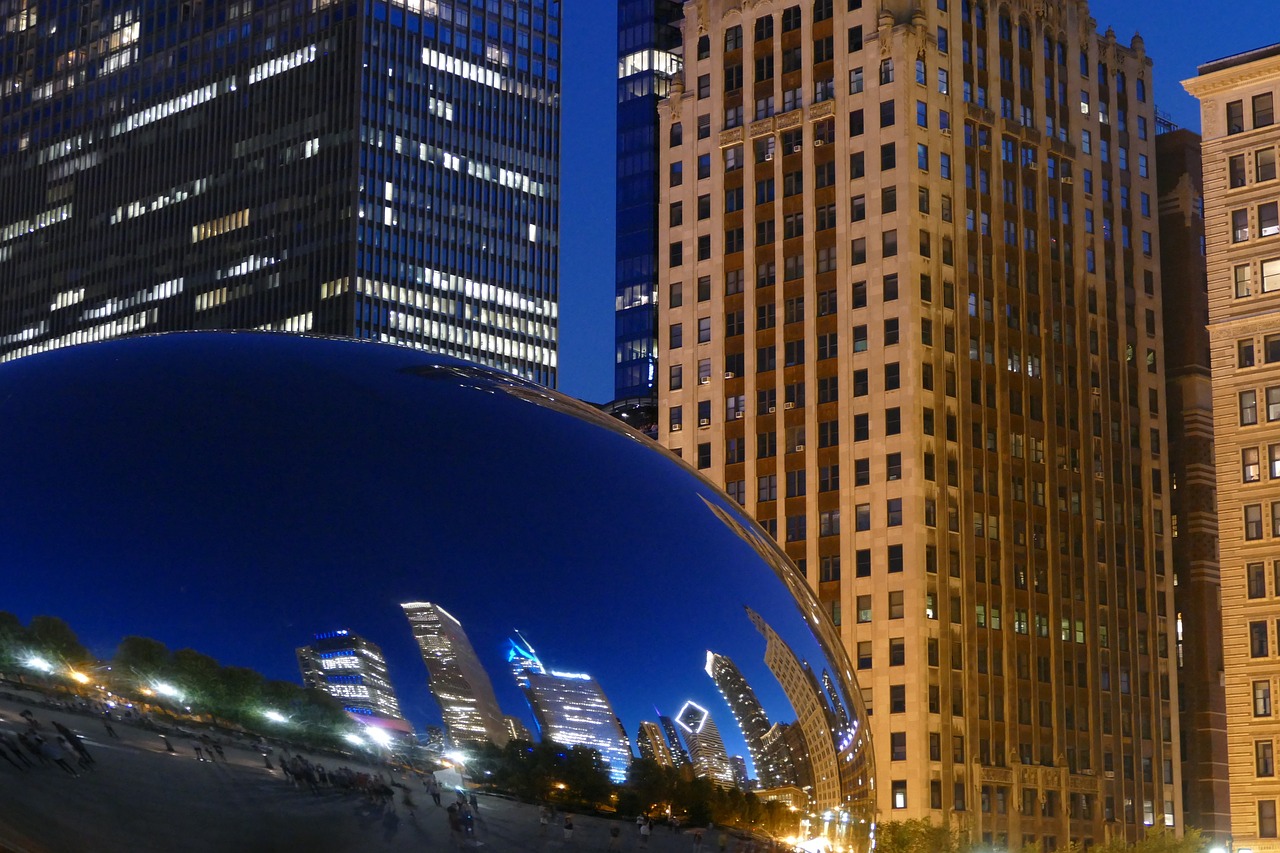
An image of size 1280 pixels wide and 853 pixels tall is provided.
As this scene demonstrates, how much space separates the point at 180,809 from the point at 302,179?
6193 inches

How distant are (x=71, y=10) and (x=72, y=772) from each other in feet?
613

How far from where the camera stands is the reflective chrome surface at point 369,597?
248 inches

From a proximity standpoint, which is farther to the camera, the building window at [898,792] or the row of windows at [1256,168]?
the building window at [898,792]

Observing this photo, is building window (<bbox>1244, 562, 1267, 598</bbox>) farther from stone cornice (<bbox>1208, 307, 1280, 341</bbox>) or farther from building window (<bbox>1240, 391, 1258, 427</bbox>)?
stone cornice (<bbox>1208, 307, 1280, 341</bbox>)

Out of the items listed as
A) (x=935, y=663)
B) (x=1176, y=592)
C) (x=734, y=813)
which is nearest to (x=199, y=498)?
(x=734, y=813)

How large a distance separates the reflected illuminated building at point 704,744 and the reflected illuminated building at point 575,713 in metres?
0.25

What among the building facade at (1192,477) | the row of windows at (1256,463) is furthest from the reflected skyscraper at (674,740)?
the building facade at (1192,477)

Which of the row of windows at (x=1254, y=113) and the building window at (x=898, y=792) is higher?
the row of windows at (x=1254, y=113)

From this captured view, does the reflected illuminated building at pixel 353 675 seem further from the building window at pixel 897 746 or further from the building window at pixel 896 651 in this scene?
the building window at pixel 896 651

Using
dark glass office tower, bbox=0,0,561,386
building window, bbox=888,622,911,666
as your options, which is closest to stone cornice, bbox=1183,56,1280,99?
building window, bbox=888,622,911,666

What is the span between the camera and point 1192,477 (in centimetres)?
11175

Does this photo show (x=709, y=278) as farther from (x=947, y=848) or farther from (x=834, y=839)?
(x=834, y=839)

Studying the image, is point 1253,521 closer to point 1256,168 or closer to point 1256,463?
point 1256,463

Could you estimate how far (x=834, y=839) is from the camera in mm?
7465
